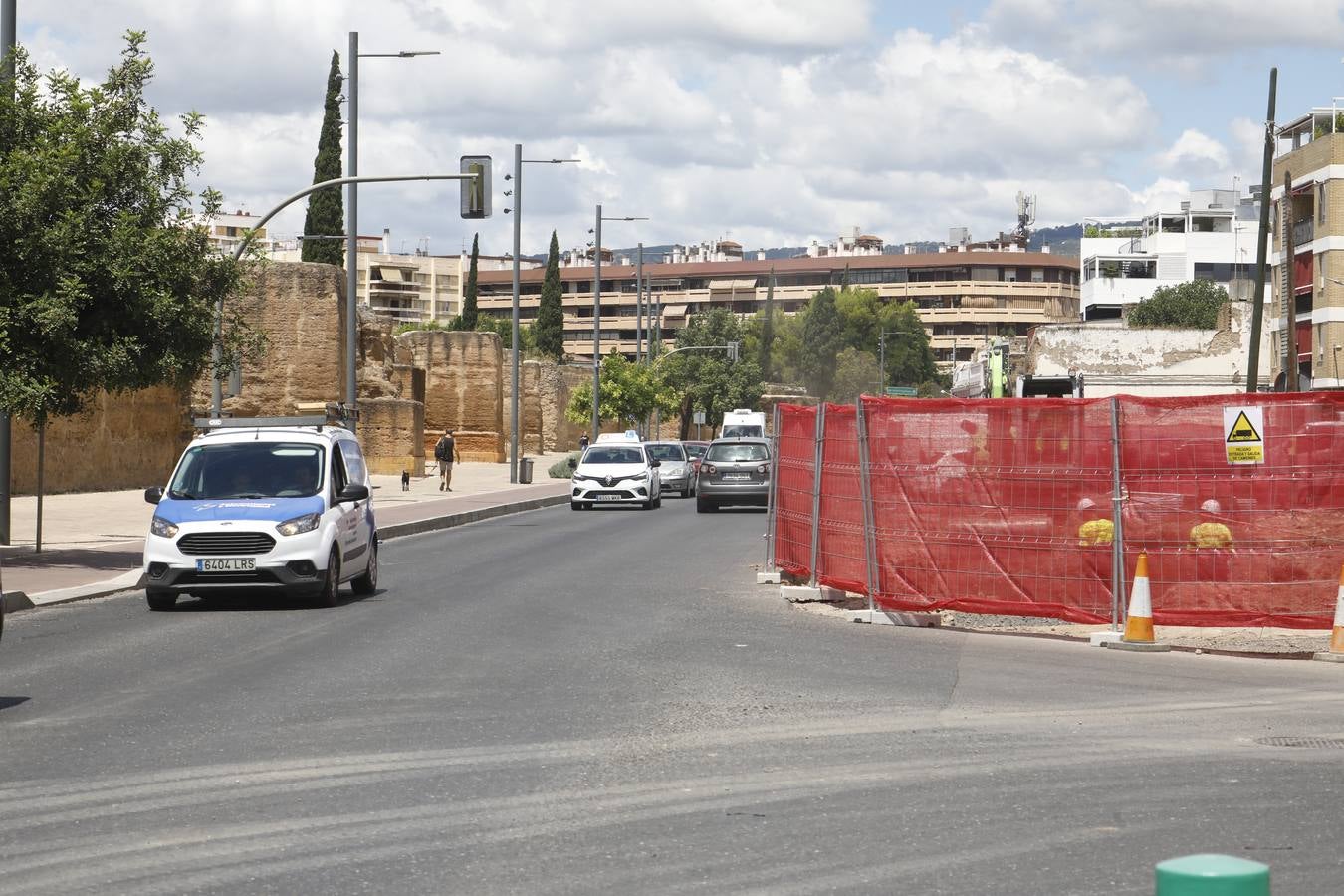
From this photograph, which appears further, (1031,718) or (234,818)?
(1031,718)

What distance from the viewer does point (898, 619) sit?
15398mm

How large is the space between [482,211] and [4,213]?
34.4ft

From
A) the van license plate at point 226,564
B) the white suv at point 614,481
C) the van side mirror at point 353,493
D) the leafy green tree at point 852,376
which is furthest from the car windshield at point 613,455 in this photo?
the leafy green tree at point 852,376

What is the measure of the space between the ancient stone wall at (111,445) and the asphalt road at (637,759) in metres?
24.4

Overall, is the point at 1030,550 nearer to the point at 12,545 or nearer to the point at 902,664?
the point at 902,664

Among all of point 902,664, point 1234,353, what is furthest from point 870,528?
point 1234,353

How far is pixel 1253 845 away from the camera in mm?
6578

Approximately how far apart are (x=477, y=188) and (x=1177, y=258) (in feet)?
320

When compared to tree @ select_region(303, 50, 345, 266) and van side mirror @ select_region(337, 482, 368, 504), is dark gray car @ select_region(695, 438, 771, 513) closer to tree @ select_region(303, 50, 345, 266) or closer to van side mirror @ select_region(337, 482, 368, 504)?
van side mirror @ select_region(337, 482, 368, 504)

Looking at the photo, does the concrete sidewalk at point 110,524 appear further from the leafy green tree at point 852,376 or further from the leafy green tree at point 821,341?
the leafy green tree at point 821,341

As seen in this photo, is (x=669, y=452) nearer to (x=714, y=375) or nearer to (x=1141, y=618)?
(x=1141, y=618)

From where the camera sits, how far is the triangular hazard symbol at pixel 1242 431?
46.1 ft

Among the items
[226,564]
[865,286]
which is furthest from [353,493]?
[865,286]

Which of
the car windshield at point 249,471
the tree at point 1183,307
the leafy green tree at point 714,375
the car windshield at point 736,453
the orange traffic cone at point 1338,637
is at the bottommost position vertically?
the orange traffic cone at point 1338,637
